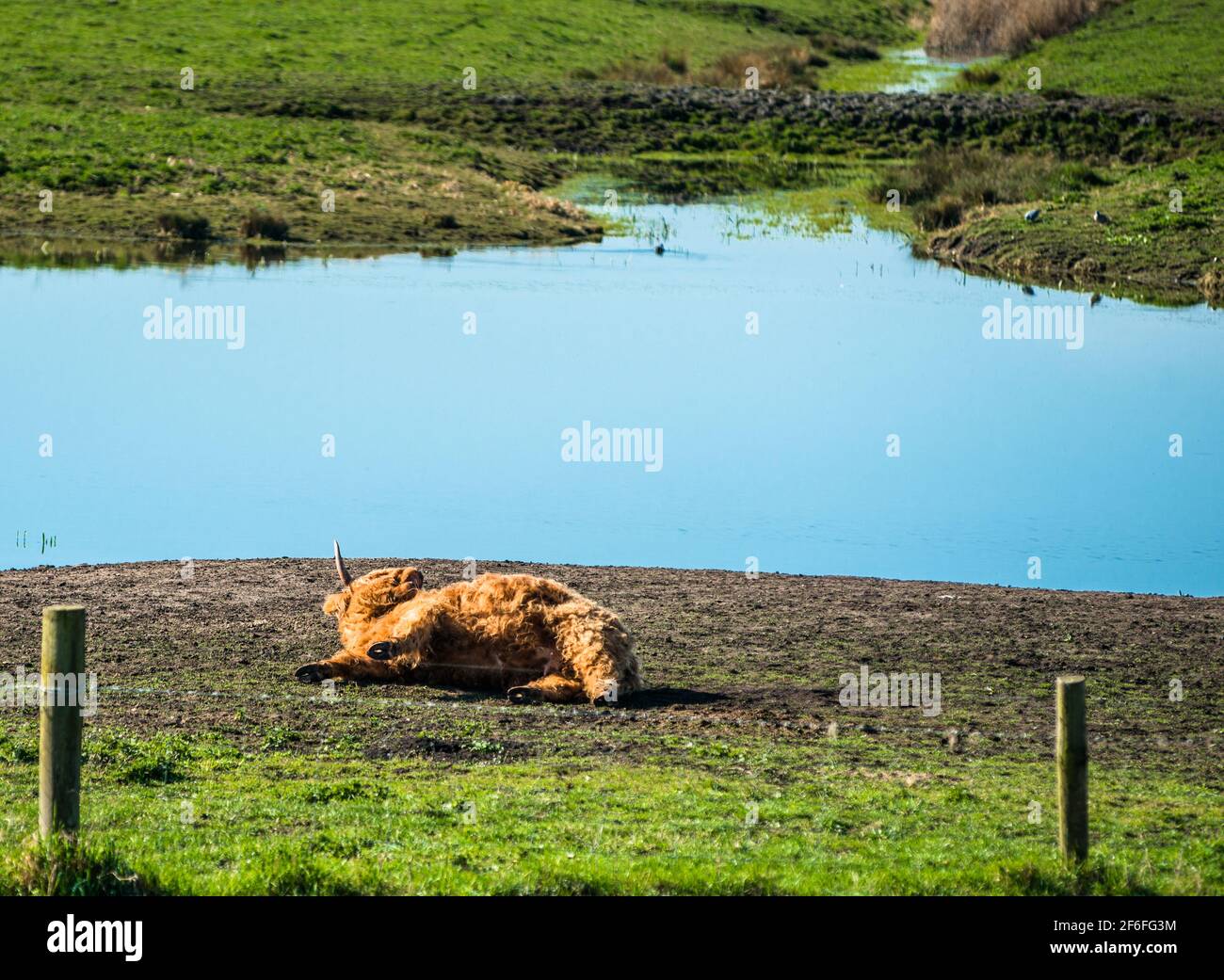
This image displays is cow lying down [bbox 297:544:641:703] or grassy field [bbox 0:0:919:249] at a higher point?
grassy field [bbox 0:0:919:249]

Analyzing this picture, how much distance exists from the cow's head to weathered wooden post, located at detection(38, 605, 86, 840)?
5491 mm

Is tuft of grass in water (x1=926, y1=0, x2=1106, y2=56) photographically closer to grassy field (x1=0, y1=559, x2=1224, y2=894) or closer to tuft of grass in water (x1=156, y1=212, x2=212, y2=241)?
tuft of grass in water (x1=156, y1=212, x2=212, y2=241)

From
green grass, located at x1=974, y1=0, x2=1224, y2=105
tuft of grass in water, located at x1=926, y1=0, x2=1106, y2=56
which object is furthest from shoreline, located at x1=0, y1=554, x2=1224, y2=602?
tuft of grass in water, located at x1=926, y1=0, x2=1106, y2=56

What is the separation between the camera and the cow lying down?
12.8 metres

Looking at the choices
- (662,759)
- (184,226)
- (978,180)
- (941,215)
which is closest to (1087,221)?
(941,215)

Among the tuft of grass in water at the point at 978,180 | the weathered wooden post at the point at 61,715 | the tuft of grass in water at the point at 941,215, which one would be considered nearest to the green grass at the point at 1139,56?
the tuft of grass in water at the point at 978,180

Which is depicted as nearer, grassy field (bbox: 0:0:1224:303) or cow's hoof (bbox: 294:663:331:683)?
cow's hoof (bbox: 294:663:331:683)

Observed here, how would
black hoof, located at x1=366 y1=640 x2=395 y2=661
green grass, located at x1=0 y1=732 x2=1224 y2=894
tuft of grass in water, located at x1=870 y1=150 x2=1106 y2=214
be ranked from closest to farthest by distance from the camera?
green grass, located at x1=0 y1=732 x2=1224 y2=894
black hoof, located at x1=366 y1=640 x2=395 y2=661
tuft of grass in water, located at x1=870 y1=150 x2=1106 y2=214

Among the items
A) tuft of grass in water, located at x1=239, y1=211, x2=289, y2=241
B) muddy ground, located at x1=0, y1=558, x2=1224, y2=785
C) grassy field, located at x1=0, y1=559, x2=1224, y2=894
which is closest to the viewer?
grassy field, located at x1=0, y1=559, x2=1224, y2=894

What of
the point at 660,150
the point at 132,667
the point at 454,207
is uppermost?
the point at 660,150
